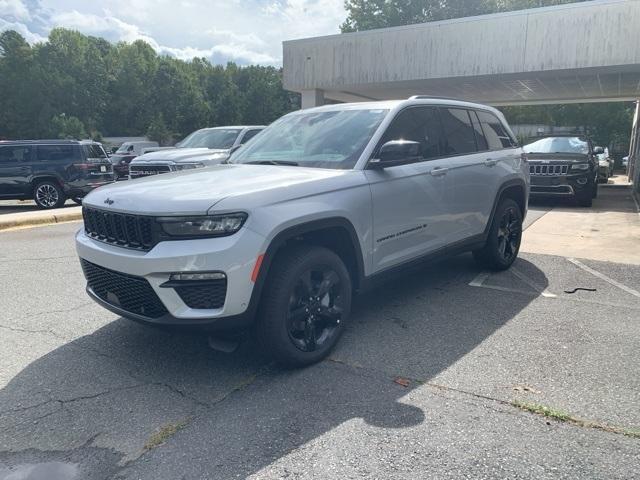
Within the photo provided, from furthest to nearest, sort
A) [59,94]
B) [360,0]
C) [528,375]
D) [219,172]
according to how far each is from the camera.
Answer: [59,94] → [360,0] → [219,172] → [528,375]

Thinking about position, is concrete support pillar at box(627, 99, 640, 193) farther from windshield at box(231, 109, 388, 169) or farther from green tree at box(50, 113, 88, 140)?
green tree at box(50, 113, 88, 140)

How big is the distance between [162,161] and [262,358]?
708cm

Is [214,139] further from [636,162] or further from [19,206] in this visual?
[636,162]

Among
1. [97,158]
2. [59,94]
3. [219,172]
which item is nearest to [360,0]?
[59,94]

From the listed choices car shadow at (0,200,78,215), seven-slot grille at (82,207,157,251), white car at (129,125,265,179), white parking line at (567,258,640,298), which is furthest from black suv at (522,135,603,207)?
car shadow at (0,200,78,215)

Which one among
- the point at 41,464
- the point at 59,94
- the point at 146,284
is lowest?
the point at 41,464

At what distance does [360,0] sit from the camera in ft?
169

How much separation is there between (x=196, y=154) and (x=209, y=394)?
25.0ft

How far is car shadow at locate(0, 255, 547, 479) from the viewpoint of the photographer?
2.69m

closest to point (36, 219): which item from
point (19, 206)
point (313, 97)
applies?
point (19, 206)

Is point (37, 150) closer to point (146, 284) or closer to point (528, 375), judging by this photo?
point (146, 284)

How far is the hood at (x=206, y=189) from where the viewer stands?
313 cm

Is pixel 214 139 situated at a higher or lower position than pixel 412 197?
higher

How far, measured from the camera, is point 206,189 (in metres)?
3.35
